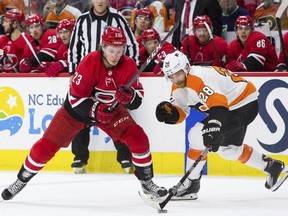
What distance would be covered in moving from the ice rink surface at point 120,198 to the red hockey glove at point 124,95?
628 millimetres

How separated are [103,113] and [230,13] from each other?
8.41ft

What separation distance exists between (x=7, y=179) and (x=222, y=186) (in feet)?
5.23

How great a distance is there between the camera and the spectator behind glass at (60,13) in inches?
305

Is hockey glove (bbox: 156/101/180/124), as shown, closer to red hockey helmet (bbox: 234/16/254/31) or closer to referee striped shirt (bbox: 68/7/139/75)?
referee striped shirt (bbox: 68/7/139/75)

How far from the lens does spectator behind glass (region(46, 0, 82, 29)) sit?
25.4 feet

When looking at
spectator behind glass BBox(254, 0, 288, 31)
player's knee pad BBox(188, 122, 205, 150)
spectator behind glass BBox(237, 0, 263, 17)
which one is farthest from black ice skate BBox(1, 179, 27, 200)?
spectator behind glass BBox(237, 0, 263, 17)

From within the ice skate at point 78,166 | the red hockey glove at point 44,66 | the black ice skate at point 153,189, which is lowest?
the ice skate at point 78,166

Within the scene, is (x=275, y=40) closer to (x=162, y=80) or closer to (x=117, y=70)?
(x=162, y=80)

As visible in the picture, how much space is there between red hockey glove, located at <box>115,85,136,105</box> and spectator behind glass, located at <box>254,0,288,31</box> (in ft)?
8.33

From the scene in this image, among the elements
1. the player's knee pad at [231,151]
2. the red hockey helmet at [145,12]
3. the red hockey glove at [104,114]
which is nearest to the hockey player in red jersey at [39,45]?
the red hockey helmet at [145,12]

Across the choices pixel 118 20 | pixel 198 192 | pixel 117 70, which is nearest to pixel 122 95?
pixel 117 70

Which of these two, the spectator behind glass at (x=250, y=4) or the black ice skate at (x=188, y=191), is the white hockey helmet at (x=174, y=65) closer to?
the black ice skate at (x=188, y=191)

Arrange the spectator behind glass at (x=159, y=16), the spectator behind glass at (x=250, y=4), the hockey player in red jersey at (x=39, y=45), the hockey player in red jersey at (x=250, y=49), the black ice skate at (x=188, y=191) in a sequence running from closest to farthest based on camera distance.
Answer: the black ice skate at (x=188, y=191), the hockey player in red jersey at (x=250, y=49), the hockey player in red jersey at (x=39, y=45), the spectator behind glass at (x=250, y=4), the spectator behind glass at (x=159, y=16)

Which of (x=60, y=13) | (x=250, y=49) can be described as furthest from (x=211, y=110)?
(x=60, y=13)
